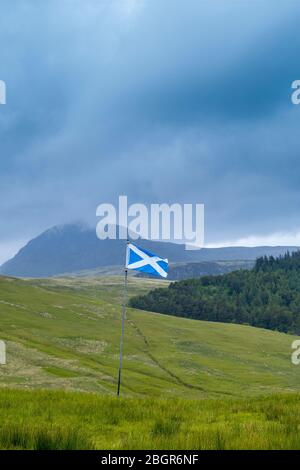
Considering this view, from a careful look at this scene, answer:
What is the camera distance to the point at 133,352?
114 meters

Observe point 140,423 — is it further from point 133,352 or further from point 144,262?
point 133,352

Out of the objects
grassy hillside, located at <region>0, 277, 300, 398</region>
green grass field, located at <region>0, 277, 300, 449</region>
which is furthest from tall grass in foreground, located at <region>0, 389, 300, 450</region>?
grassy hillside, located at <region>0, 277, 300, 398</region>

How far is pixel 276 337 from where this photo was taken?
161875mm

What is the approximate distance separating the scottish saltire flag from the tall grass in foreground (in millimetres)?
10534

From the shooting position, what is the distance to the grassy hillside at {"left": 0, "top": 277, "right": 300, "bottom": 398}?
79062mm

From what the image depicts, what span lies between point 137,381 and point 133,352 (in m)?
29.2

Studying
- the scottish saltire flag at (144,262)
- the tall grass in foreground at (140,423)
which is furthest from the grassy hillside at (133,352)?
the tall grass in foreground at (140,423)

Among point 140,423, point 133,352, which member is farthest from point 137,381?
point 140,423

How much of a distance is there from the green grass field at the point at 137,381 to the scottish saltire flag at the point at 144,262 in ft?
27.5

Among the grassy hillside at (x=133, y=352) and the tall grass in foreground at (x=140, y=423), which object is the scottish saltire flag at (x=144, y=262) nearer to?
the tall grass in foreground at (x=140, y=423)

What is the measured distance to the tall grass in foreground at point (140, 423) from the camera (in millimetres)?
10828

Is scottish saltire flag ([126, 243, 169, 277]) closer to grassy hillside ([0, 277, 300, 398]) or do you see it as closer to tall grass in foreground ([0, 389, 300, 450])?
tall grass in foreground ([0, 389, 300, 450])
